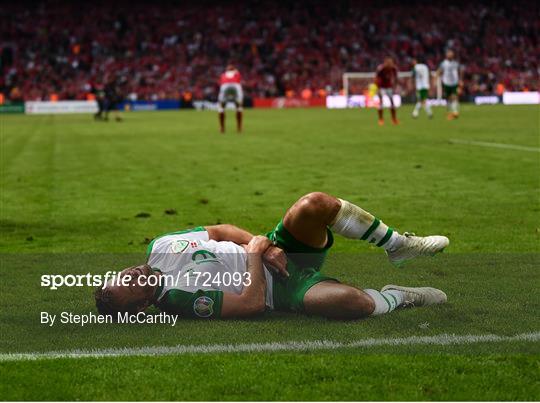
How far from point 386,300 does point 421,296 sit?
0.32m

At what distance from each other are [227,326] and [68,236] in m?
4.88

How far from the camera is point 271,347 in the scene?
568 centimetres

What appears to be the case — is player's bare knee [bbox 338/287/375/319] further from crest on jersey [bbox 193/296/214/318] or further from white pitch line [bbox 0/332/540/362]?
crest on jersey [bbox 193/296/214/318]

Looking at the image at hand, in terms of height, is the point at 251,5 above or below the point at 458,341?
above

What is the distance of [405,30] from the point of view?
76.7 metres

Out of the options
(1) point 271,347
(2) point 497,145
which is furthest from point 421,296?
(2) point 497,145

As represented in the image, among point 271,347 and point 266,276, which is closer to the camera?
point 271,347

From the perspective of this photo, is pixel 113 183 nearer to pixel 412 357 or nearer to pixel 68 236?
pixel 68 236

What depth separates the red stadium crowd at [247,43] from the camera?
71938mm

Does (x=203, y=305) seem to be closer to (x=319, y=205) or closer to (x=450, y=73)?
(x=319, y=205)

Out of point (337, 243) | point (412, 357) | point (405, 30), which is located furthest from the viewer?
point (405, 30)

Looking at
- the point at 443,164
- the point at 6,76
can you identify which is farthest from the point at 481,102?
the point at 443,164

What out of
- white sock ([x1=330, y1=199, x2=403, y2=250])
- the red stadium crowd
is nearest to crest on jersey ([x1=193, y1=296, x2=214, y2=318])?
white sock ([x1=330, y1=199, x2=403, y2=250])

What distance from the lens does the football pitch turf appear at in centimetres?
498
